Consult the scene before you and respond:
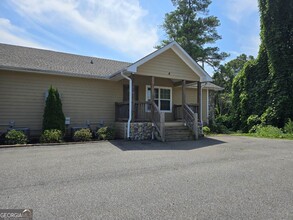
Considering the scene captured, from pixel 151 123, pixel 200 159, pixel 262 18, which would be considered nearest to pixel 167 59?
pixel 151 123

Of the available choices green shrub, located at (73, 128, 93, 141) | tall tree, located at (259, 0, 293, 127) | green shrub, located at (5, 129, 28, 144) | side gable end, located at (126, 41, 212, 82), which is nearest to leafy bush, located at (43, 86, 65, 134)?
green shrub, located at (73, 128, 93, 141)

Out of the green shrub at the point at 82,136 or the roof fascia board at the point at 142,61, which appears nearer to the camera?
the green shrub at the point at 82,136

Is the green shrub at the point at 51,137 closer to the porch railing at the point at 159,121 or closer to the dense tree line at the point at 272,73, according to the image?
the porch railing at the point at 159,121

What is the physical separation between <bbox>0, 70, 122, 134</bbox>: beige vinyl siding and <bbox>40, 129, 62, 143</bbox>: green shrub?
192cm

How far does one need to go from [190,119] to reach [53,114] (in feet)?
23.1

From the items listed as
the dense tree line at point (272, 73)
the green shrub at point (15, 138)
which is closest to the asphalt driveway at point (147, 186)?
the green shrub at point (15, 138)

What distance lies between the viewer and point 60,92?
11.8 m

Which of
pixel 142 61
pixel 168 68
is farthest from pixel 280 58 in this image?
pixel 142 61

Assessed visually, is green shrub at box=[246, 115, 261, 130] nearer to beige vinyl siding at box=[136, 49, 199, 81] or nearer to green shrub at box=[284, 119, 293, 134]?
green shrub at box=[284, 119, 293, 134]

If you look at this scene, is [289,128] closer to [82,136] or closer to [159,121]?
[159,121]

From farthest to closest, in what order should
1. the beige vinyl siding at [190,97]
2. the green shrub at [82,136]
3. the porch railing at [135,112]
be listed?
the beige vinyl siding at [190,97]
the porch railing at [135,112]
the green shrub at [82,136]

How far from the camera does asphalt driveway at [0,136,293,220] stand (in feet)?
10.4

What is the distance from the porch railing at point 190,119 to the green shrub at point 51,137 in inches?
259

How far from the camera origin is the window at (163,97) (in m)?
14.4
